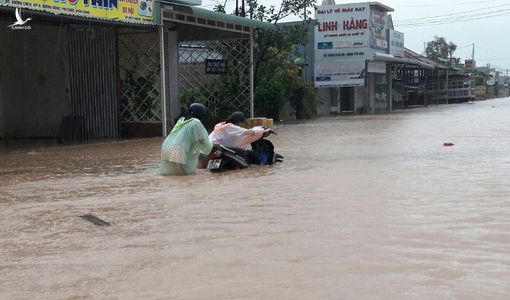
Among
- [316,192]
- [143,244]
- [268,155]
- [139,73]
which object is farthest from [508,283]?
[139,73]

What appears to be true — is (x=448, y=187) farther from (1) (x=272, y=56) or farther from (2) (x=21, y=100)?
(1) (x=272, y=56)

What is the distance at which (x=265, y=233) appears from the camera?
505 cm

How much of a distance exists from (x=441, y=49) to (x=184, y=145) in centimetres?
7032

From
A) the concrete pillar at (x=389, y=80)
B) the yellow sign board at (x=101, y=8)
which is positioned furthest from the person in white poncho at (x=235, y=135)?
the concrete pillar at (x=389, y=80)

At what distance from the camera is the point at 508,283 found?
11.9 feet

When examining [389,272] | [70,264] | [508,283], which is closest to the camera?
[508,283]

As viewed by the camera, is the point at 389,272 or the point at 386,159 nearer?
the point at 389,272

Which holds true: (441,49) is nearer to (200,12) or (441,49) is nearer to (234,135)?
(200,12)

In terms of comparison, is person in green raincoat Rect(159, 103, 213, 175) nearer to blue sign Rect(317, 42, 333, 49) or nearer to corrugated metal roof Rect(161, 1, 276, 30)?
corrugated metal roof Rect(161, 1, 276, 30)

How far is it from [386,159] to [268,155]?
6.65 feet

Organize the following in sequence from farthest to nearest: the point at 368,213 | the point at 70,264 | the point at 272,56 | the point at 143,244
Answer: the point at 272,56 → the point at 368,213 → the point at 143,244 → the point at 70,264

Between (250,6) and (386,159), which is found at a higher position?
(250,6)

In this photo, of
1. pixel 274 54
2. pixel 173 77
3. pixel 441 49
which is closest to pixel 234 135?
pixel 173 77

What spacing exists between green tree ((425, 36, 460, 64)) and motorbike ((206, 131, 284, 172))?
66.8 metres
